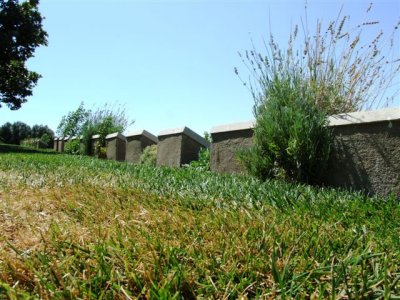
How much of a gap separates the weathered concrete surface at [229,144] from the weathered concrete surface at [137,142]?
5.27m

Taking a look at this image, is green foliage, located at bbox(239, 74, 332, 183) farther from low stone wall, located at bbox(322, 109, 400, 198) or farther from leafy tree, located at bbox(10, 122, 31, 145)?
leafy tree, located at bbox(10, 122, 31, 145)

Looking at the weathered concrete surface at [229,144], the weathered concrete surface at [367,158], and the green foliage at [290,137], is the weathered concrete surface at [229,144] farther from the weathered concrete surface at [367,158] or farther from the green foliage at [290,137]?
the weathered concrete surface at [367,158]

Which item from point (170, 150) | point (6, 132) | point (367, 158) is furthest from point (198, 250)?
point (6, 132)

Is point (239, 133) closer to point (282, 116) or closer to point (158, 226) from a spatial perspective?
point (282, 116)

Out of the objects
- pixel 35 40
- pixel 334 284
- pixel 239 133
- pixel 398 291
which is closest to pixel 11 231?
pixel 334 284

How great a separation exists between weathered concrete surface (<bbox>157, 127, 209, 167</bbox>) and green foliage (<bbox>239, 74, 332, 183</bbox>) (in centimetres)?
345

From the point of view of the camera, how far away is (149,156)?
1113cm

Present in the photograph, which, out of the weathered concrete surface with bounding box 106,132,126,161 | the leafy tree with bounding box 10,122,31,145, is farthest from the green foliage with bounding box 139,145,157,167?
the leafy tree with bounding box 10,122,31,145

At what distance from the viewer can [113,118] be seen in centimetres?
1923

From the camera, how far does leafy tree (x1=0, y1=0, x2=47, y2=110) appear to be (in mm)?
22531

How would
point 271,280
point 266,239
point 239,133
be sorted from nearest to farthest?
point 271,280, point 266,239, point 239,133

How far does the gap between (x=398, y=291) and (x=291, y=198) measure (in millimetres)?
1783

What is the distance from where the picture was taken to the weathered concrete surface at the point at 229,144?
6.56m

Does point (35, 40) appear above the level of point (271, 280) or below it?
above
